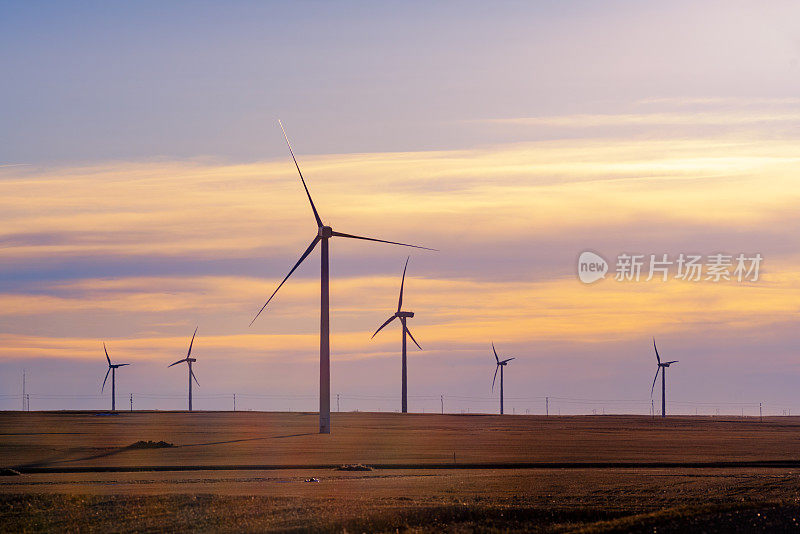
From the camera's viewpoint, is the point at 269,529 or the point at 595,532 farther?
the point at 269,529

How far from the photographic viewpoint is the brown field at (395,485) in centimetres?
3938

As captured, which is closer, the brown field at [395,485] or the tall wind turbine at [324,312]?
the brown field at [395,485]

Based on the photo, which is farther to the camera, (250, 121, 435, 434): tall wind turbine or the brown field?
(250, 121, 435, 434): tall wind turbine

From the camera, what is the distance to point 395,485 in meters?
55.9

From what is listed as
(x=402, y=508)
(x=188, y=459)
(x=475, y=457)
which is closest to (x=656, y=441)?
(x=475, y=457)

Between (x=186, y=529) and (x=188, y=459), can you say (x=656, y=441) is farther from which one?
(x=186, y=529)

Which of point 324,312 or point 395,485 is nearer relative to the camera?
point 395,485

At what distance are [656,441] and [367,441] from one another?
104 ft

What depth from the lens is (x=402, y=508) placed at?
138ft

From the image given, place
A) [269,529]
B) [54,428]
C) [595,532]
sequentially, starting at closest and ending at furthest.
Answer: [595,532] < [269,529] < [54,428]

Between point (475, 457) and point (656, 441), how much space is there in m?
38.8

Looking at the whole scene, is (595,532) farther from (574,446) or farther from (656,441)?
(656,441)

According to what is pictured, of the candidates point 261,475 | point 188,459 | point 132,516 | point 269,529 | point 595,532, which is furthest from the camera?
point 188,459

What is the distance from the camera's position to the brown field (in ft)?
129
